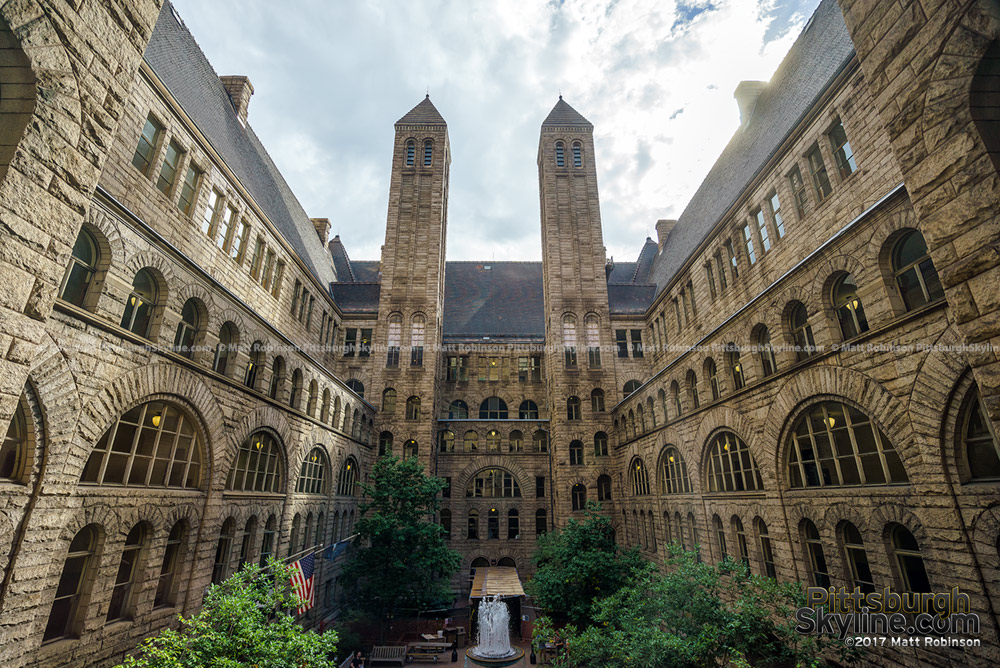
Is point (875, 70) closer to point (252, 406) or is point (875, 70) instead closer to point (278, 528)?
point (252, 406)

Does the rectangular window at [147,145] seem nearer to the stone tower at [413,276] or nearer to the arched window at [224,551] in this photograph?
the arched window at [224,551]

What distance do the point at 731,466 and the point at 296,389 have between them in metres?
17.7

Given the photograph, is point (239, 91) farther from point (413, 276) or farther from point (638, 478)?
point (638, 478)

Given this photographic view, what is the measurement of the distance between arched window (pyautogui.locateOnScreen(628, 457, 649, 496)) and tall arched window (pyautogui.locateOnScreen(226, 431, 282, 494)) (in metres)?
18.8

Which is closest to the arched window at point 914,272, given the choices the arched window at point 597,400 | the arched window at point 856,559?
the arched window at point 856,559

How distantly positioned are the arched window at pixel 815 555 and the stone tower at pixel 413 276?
23.3 metres

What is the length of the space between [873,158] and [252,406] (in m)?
20.8

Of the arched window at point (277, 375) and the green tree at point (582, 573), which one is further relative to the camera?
the green tree at point (582, 573)

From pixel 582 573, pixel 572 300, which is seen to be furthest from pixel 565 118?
pixel 582 573

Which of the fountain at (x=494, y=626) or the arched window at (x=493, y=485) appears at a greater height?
the arched window at (x=493, y=485)

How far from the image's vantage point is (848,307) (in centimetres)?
1290

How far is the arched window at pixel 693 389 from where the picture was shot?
20.7 meters

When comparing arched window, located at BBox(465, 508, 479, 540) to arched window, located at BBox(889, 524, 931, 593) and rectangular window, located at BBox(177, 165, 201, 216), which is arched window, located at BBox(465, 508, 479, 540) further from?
arched window, located at BBox(889, 524, 931, 593)

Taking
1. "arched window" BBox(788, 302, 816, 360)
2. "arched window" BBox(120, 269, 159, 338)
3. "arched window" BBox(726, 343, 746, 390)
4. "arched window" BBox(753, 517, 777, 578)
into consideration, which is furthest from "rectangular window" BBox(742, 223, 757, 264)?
"arched window" BBox(120, 269, 159, 338)
